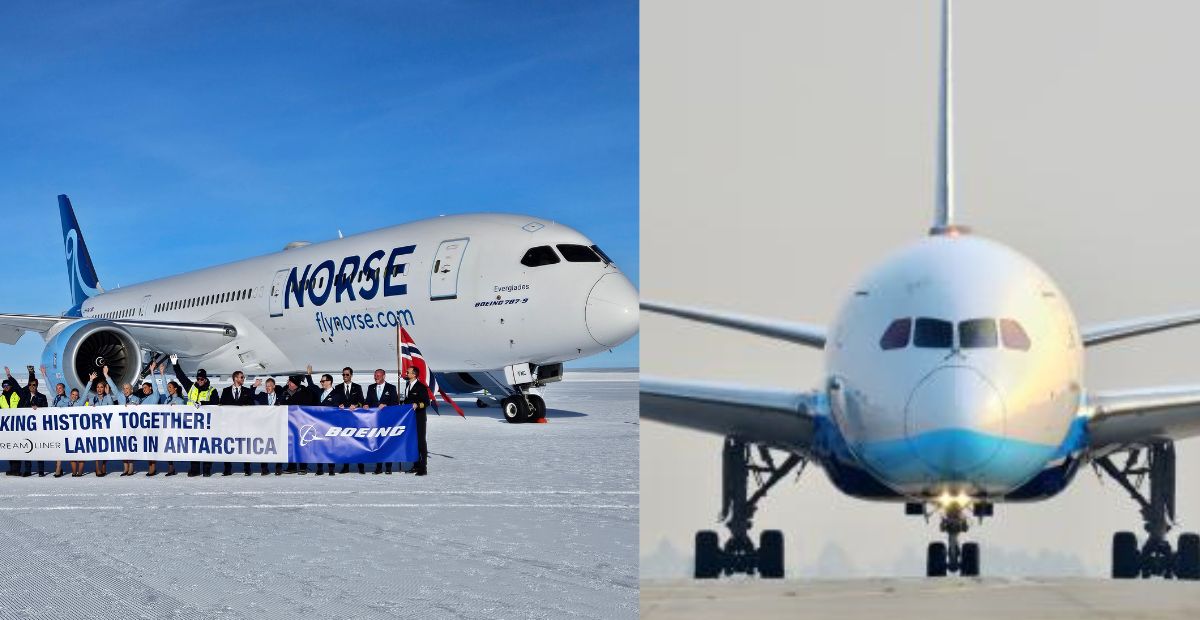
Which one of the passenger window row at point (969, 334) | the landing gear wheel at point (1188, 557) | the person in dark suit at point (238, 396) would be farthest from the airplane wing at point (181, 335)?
the passenger window row at point (969, 334)

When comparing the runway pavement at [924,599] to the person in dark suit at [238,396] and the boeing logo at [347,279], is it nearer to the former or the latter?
the person in dark suit at [238,396]

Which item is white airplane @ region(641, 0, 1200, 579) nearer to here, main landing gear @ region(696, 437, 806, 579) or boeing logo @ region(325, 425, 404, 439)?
main landing gear @ region(696, 437, 806, 579)

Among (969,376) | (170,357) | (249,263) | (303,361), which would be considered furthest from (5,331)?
(969,376)

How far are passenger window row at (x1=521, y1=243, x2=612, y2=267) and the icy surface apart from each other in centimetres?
678

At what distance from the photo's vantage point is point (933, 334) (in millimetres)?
7461

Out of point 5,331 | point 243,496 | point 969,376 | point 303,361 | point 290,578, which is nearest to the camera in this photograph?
point 290,578

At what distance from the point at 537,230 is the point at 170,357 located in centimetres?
1320

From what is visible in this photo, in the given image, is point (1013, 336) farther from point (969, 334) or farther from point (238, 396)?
point (238, 396)

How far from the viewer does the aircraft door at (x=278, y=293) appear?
2472 cm

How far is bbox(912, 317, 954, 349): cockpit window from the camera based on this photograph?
24.0 ft

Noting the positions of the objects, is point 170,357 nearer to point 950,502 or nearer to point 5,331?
point 5,331

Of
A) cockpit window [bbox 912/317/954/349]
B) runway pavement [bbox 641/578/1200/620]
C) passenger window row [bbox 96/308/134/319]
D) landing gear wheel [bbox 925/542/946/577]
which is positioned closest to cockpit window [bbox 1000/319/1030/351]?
cockpit window [bbox 912/317/954/349]

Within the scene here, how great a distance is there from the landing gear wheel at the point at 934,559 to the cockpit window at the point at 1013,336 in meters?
3.56

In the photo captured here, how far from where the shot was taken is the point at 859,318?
8555 mm
